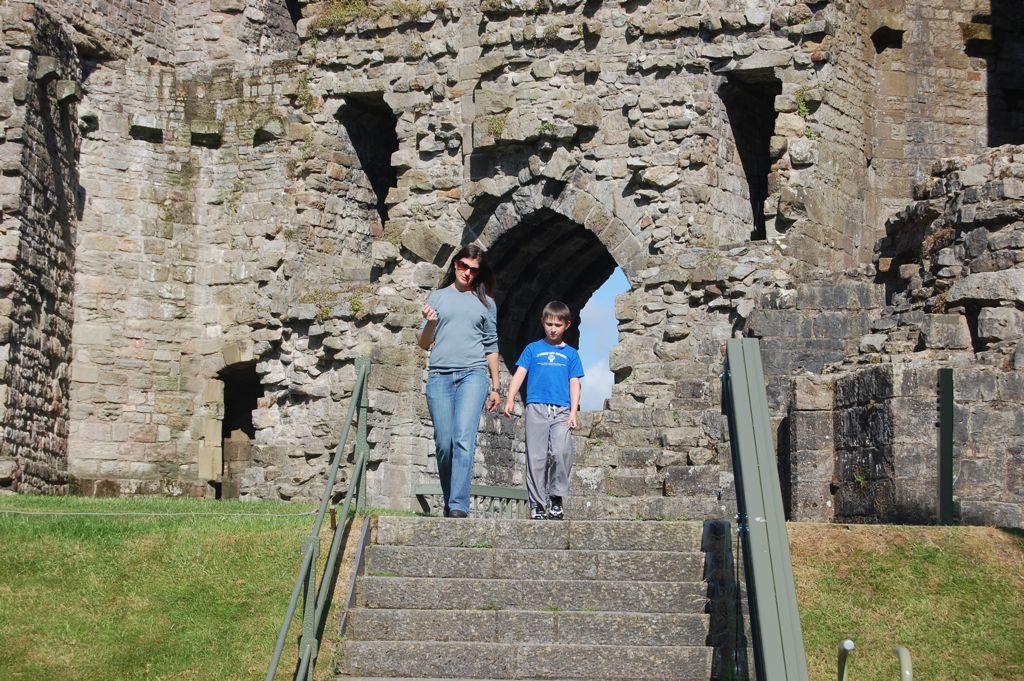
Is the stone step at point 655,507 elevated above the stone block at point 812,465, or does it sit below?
below

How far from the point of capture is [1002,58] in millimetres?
21359

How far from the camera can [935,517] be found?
12805 millimetres

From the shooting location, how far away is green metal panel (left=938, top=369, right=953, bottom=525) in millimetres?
12430

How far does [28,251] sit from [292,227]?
320cm

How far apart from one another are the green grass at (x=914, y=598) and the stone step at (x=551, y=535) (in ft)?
2.40

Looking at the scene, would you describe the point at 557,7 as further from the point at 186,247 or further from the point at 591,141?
the point at 186,247

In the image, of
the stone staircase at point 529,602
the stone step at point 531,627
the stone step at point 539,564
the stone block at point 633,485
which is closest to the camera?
the stone staircase at point 529,602

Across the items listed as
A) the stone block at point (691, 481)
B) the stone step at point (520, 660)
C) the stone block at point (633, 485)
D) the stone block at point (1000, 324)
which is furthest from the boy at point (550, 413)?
the stone block at point (1000, 324)

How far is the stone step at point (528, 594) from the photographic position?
9.99m

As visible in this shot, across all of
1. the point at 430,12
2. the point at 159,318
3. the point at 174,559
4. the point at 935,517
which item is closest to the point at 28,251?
the point at 159,318

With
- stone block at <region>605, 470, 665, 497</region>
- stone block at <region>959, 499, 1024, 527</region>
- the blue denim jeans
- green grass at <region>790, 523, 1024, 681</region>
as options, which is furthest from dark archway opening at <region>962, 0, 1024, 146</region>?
the blue denim jeans

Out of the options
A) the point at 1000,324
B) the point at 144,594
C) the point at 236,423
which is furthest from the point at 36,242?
the point at 1000,324

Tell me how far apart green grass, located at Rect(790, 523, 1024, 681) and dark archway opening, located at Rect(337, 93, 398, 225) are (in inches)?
487

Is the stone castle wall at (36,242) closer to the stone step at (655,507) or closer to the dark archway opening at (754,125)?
the stone step at (655,507)
